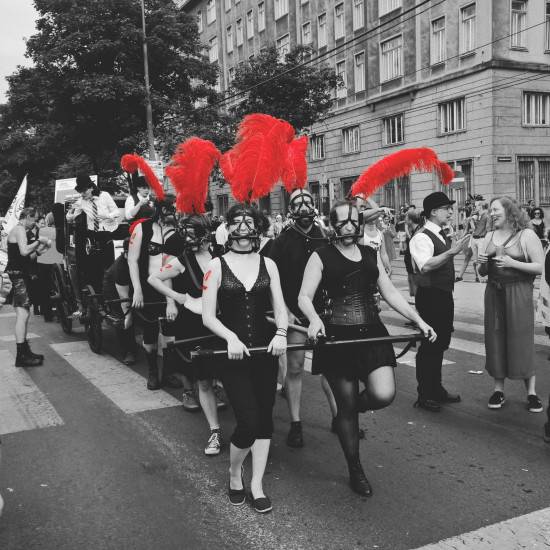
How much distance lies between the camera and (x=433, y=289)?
224 inches

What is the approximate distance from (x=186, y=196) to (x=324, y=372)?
2154 millimetres

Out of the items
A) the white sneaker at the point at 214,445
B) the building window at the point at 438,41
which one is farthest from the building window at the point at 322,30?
the white sneaker at the point at 214,445

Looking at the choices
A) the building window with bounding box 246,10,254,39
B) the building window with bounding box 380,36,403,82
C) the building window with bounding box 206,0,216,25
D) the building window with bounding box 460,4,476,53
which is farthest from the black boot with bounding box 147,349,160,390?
the building window with bounding box 206,0,216,25

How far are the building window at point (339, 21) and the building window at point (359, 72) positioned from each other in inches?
70.2

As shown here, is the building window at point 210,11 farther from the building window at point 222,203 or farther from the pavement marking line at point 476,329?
the pavement marking line at point 476,329

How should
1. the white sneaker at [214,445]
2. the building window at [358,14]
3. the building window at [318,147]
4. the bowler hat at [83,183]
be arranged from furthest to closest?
the building window at [318,147] → the building window at [358,14] → the bowler hat at [83,183] → the white sneaker at [214,445]

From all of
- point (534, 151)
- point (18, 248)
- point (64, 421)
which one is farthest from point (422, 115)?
point (64, 421)

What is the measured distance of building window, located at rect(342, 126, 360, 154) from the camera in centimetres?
3312

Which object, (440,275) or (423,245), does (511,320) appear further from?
(423,245)

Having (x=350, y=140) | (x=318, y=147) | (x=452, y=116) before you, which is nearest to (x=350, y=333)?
(x=452, y=116)

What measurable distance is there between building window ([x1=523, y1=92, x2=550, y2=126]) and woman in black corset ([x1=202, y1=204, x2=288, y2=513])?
24436 mm

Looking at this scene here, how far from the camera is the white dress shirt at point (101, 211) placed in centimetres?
902

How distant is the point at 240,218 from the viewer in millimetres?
3963

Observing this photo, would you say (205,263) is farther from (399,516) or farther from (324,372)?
(399,516)
